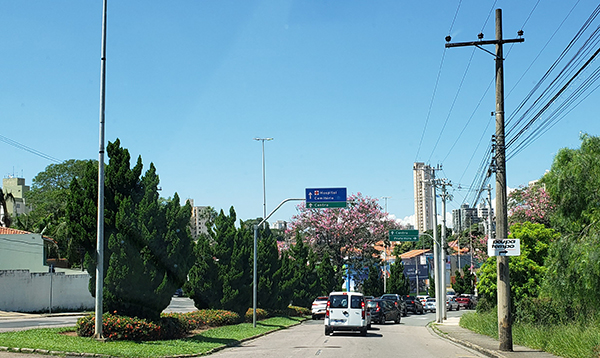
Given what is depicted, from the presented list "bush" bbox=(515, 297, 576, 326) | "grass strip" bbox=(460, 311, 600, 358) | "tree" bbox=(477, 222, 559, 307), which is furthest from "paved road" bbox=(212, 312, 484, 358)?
"tree" bbox=(477, 222, 559, 307)

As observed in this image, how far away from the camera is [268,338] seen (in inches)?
966

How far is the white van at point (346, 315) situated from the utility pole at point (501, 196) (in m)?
8.29

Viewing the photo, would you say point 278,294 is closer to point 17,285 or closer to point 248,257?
point 248,257

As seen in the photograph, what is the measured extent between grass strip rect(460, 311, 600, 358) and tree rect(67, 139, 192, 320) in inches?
481

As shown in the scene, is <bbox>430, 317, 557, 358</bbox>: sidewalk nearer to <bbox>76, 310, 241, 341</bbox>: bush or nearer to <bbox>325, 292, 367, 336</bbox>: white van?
<bbox>325, 292, 367, 336</bbox>: white van

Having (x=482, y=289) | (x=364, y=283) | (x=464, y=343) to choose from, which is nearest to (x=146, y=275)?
(x=464, y=343)

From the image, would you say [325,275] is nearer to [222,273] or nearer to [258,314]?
[258,314]

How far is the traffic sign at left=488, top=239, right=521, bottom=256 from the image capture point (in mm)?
18062

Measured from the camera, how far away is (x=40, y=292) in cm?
4312

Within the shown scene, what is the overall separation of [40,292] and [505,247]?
3588 cm

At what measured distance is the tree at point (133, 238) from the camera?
780 inches

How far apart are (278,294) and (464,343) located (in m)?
17.9

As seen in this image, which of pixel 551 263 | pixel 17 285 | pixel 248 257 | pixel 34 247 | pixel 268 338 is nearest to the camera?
pixel 551 263

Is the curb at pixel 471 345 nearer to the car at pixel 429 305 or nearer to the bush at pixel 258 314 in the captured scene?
the bush at pixel 258 314
